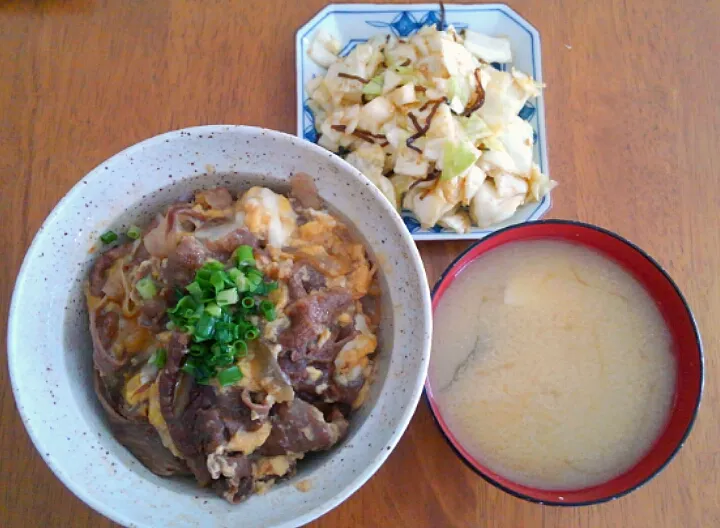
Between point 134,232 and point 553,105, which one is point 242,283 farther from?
point 553,105

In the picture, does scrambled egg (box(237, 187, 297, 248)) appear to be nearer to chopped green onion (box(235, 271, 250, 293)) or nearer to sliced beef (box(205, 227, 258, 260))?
sliced beef (box(205, 227, 258, 260))

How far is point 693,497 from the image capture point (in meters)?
1.64

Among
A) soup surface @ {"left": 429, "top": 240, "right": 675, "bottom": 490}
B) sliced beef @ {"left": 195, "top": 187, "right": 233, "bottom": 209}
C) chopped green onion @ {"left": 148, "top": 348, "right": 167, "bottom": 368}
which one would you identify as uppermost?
sliced beef @ {"left": 195, "top": 187, "right": 233, "bottom": 209}

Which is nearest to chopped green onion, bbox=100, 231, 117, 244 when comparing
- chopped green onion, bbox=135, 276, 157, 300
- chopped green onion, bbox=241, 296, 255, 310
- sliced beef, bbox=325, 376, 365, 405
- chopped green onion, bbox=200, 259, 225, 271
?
chopped green onion, bbox=135, 276, 157, 300

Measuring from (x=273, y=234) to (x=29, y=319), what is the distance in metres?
0.55

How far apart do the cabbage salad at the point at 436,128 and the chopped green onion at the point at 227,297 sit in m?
0.67

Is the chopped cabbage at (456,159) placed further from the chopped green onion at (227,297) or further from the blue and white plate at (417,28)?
the chopped green onion at (227,297)

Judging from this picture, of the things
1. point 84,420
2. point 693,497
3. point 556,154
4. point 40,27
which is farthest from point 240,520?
point 40,27

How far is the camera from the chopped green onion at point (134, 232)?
1.38 m

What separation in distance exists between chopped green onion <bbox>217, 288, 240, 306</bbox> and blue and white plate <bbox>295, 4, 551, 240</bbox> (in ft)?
2.29

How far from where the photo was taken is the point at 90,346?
4.56ft

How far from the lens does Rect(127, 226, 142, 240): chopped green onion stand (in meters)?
1.38

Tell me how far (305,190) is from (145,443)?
0.68 metres

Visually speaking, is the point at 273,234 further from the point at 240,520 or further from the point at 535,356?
the point at 535,356
